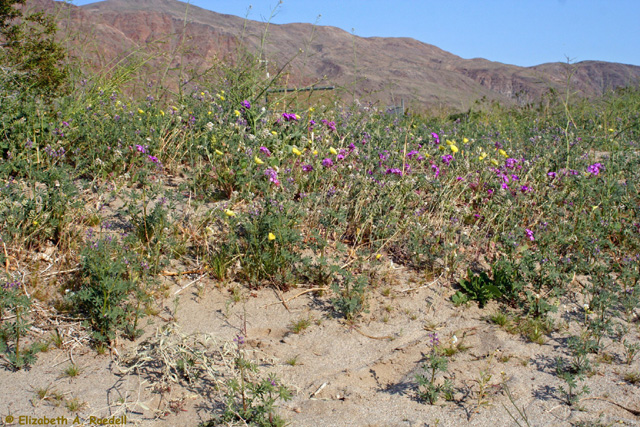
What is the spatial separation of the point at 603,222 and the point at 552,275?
1140 mm

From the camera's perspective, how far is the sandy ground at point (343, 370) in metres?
2.52

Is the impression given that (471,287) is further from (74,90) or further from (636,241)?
(74,90)

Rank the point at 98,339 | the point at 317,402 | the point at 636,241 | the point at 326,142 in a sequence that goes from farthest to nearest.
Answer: the point at 326,142, the point at 636,241, the point at 98,339, the point at 317,402

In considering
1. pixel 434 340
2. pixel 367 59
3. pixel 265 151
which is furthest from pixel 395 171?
pixel 367 59

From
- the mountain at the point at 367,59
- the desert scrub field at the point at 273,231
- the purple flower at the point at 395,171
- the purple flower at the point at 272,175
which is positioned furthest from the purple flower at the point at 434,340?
→ the mountain at the point at 367,59

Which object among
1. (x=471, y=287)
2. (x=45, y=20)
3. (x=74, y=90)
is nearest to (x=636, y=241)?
(x=471, y=287)

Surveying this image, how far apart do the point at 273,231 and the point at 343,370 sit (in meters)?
1.09

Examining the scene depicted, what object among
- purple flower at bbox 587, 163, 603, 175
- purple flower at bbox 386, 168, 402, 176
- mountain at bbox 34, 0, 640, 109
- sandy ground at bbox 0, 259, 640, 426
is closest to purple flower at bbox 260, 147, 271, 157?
purple flower at bbox 386, 168, 402, 176

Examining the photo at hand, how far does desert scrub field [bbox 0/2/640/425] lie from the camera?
288cm

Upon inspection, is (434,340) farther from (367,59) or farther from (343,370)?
(367,59)

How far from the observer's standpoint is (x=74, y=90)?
532 cm

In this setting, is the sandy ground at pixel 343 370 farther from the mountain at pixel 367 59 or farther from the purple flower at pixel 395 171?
the mountain at pixel 367 59

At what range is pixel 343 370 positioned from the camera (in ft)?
9.64

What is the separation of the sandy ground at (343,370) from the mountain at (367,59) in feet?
25.7
